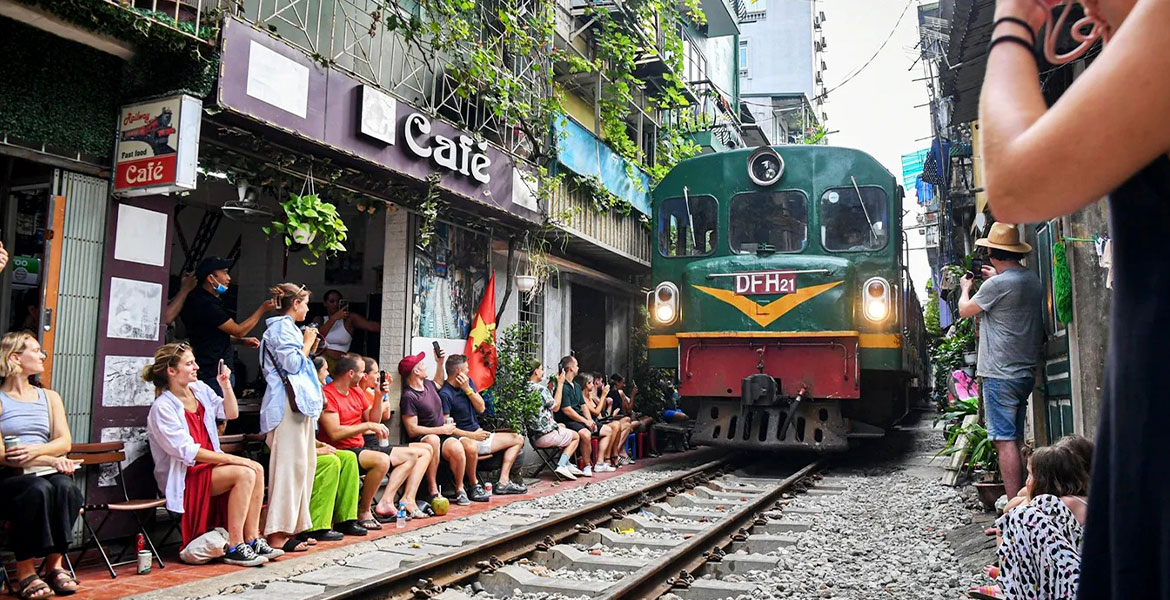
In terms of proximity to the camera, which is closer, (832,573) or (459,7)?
(832,573)

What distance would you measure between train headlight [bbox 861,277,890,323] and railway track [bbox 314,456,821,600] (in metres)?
2.63

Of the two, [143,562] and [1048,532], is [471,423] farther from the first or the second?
[1048,532]

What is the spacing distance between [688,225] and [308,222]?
5.38 m

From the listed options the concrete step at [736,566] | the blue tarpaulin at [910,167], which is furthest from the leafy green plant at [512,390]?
the blue tarpaulin at [910,167]

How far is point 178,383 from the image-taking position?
5.66m

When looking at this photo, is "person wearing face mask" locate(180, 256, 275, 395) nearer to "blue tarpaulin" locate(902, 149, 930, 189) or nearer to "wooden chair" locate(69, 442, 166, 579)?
"wooden chair" locate(69, 442, 166, 579)

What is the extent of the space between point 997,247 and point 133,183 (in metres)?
5.74

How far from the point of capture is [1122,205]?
3.34ft

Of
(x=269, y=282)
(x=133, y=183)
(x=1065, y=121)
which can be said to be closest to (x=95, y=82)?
(x=133, y=183)

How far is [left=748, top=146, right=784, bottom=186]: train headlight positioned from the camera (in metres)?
10.7

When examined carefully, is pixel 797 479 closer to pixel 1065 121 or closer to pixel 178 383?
pixel 178 383

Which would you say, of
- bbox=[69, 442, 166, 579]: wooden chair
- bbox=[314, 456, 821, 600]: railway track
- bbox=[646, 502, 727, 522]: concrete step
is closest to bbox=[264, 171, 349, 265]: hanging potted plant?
bbox=[69, 442, 166, 579]: wooden chair

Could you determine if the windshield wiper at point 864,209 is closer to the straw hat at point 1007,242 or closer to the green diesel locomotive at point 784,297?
the green diesel locomotive at point 784,297

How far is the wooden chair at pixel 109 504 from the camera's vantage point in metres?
5.14
